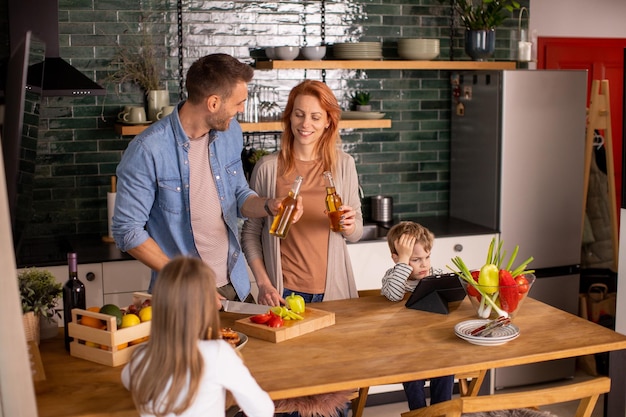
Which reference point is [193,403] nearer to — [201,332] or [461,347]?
[201,332]

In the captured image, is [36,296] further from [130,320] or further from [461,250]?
[461,250]

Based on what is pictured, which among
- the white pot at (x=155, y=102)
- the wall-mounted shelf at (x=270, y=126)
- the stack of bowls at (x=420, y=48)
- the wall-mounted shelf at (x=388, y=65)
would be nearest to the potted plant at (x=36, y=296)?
the wall-mounted shelf at (x=270, y=126)

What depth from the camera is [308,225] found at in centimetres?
361

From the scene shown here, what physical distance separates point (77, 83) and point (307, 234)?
1.45 metres

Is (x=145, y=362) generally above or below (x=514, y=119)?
below

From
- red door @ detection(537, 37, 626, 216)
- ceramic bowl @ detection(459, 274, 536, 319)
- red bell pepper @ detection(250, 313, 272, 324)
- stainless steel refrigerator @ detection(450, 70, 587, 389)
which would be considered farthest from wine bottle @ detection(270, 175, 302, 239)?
red door @ detection(537, 37, 626, 216)

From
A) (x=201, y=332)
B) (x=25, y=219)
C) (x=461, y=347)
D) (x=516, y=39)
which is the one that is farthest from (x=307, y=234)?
(x=516, y=39)

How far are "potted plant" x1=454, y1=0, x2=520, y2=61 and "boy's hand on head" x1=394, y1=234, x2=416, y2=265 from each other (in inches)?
90.5

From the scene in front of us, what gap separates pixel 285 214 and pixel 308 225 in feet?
1.27

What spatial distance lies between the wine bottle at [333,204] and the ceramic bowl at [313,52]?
1.79 meters

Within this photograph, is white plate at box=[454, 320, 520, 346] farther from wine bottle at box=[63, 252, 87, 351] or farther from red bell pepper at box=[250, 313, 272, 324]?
wine bottle at box=[63, 252, 87, 351]

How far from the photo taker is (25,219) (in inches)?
84.0

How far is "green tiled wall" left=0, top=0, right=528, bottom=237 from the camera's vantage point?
16.0 feet

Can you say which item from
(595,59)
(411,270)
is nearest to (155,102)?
(411,270)
